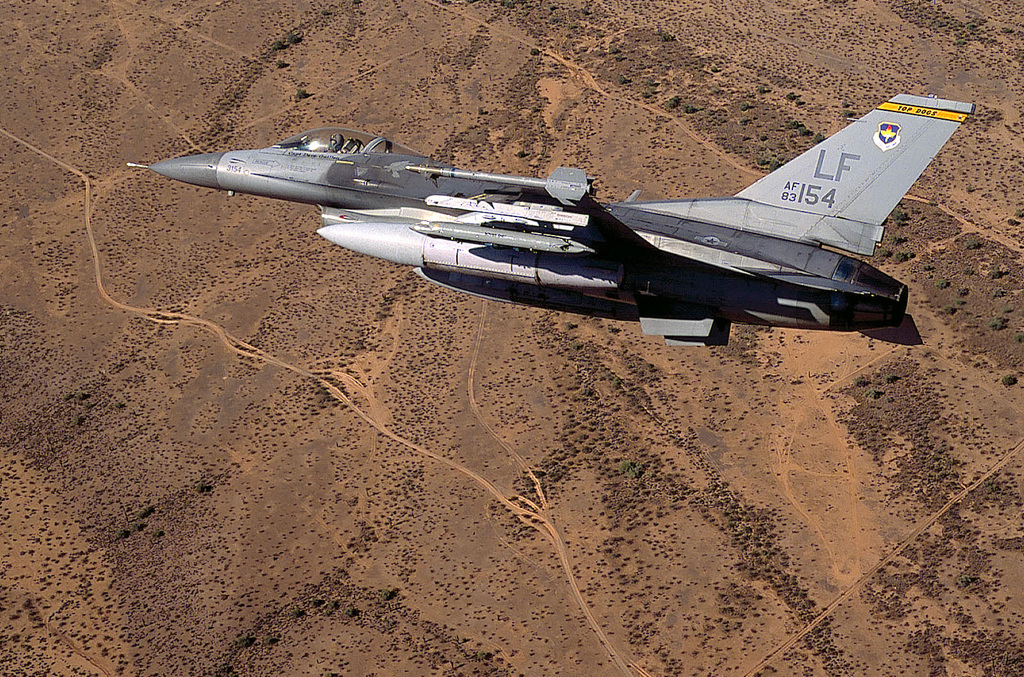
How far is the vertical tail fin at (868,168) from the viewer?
34.1 m

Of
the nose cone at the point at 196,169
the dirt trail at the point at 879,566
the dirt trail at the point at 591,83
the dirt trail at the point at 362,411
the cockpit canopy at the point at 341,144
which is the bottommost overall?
the dirt trail at the point at 362,411

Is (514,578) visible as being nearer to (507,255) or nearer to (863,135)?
(507,255)

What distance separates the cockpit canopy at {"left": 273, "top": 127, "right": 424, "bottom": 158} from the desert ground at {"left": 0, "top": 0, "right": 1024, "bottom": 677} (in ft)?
39.4

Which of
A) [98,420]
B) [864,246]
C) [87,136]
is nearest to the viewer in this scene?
[864,246]

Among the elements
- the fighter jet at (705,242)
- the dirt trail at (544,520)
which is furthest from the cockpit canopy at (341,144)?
the dirt trail at (544,520)

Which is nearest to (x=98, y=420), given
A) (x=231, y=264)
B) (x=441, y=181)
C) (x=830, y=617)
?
(x=231, y=264)

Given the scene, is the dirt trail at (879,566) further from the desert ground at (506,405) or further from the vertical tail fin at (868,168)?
the vertical tail fin at (868,168)

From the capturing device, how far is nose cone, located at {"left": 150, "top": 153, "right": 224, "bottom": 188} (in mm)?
41750

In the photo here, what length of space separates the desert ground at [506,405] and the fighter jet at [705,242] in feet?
35.0

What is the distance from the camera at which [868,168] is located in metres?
34.7

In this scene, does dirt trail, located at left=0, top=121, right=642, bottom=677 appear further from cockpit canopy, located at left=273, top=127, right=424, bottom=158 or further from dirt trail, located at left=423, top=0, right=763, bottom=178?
dirt trail, located at left=423, top=0, right=763, bottom=178

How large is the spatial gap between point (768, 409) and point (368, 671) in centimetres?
1830

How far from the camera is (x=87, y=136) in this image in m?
64.7

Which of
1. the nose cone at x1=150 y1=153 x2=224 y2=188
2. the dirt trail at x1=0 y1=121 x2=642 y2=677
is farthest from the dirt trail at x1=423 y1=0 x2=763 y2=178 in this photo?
the nose cone at x1=150 y1=153 x2=224 y2=188
